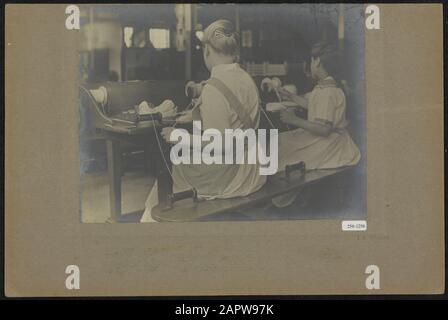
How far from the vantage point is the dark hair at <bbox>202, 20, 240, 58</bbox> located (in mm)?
2215

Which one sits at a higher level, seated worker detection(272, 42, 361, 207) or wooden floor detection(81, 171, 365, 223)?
seated worker detection(272, 42, 361, 207)

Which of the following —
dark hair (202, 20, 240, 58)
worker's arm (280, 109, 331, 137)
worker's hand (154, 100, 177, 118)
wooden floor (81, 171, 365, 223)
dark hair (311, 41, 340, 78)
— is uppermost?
dark hair (202, 20, 240, 58)

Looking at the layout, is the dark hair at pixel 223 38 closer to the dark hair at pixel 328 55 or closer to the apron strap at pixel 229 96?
the apron strap at pixel 229 96

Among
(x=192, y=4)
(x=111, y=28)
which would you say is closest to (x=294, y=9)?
(x=192, y=4)

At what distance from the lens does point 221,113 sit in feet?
7.29

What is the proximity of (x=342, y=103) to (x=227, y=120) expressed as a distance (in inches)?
20.3

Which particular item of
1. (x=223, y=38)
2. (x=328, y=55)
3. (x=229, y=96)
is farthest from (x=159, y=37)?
(x=328, y=55)

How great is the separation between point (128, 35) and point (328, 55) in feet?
2.90

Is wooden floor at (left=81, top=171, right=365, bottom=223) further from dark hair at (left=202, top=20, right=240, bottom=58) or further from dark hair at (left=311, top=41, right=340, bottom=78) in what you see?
dark hair at (left=202, top=20, right=240, bottom=58)

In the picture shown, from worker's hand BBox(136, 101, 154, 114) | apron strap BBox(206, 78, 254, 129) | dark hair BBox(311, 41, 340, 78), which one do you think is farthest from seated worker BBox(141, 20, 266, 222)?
dark hair BBox(311, 41, 340, 78)

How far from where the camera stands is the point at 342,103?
2.25 meters

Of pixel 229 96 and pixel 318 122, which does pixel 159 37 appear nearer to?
pixel 229 96

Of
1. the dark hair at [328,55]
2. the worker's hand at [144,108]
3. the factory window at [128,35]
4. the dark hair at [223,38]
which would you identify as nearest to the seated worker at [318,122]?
the dark hair at [328,55]

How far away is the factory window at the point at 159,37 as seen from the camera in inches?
87.3
